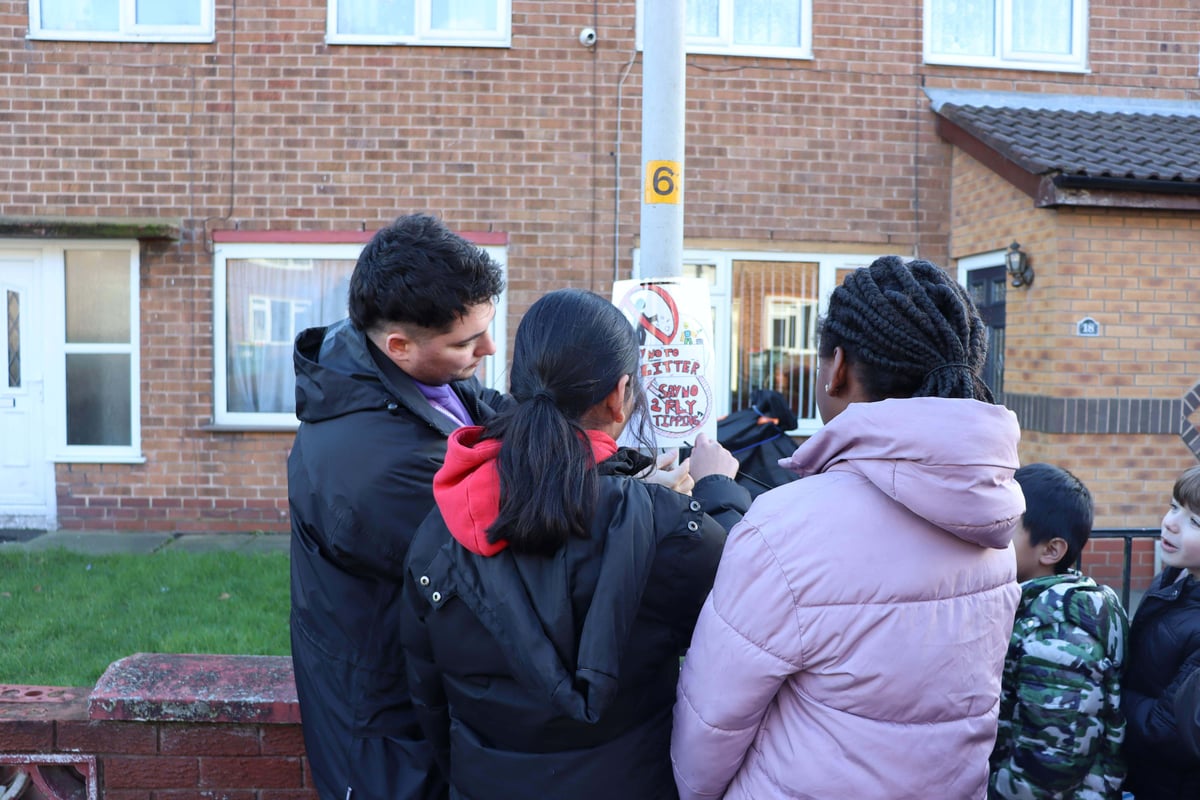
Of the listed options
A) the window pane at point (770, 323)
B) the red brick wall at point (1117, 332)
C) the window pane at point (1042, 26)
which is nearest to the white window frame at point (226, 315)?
the window pane at point (770, 323)

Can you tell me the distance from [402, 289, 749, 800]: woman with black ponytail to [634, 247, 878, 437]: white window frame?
7.27 metres

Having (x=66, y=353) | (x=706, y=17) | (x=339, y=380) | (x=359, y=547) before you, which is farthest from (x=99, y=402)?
(x=359, y=547)

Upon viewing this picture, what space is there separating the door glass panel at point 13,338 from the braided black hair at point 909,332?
29.6ft

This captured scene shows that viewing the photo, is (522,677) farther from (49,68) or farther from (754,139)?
(49,68)

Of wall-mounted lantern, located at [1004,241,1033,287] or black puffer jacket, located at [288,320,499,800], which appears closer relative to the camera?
black puffer jacket, located at [288,320,499,800]

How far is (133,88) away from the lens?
8.57m

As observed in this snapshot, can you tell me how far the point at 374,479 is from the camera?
5.92 ft

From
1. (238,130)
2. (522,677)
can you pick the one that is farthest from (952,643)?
(238,130)

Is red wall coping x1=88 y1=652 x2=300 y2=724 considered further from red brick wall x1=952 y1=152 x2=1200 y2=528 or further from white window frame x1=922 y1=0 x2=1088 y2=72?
white window frame x1=922 y1=0 x2=1088 y2=72

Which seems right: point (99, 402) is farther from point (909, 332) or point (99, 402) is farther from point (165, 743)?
point (909, 332)

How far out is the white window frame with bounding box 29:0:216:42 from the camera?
28.0 feet

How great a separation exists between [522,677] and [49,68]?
899 cm

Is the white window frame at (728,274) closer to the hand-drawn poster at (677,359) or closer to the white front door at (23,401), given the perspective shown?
the white front door at (23,401)

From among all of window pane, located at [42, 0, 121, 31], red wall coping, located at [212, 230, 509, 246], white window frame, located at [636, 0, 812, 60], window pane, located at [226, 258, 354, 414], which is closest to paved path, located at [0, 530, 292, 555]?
window pane, located at [226, 258, 354, 414]
